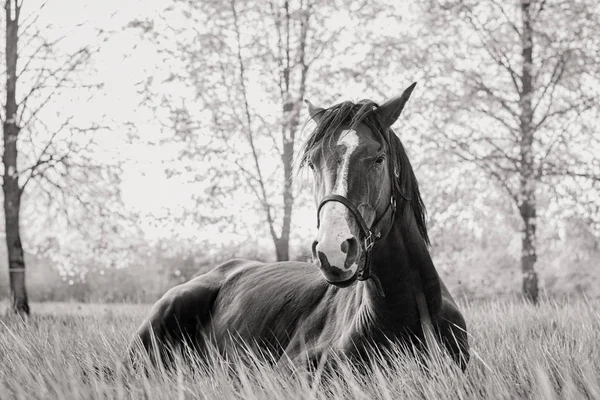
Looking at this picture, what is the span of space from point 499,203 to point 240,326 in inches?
320

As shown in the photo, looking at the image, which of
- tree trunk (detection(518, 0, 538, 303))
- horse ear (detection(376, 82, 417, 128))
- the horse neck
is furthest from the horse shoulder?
tree trunk (detection(518, 0, 538, 303))

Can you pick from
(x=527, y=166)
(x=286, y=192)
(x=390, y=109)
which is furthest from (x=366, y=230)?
(x=527, y=166)

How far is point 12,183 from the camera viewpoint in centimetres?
1139

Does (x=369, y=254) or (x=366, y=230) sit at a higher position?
(x=366, y=230)

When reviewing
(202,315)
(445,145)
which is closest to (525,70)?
(445,145)

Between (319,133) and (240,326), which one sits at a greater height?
(319,133)

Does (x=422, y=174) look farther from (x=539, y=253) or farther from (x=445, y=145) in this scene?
(x=539, y=253)

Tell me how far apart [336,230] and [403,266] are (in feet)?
2.81

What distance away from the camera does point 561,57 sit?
10.5 metres

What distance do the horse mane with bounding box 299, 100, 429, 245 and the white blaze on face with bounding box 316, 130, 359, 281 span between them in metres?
0.27

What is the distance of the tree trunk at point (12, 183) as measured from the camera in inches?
446

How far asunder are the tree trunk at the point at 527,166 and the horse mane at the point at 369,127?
757cm

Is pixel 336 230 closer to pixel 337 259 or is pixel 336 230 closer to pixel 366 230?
pixel 337 259

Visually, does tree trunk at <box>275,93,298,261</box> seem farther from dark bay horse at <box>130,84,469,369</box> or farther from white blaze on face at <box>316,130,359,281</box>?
white blaze on face at <box>316,130,359,281</box>
